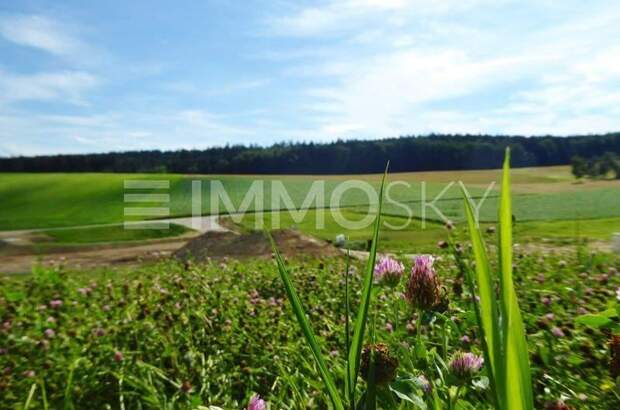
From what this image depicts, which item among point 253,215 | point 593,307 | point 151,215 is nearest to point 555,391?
point 593,307

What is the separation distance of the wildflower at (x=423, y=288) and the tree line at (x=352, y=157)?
72700 millimetres

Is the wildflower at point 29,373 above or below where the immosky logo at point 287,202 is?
above

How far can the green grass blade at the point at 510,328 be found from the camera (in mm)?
599

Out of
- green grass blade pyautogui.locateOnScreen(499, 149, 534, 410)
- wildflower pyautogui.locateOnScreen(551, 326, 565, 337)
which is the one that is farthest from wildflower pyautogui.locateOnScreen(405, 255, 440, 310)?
wildflower pyautogui.locateOnScreen(551, 326, 565, 337)

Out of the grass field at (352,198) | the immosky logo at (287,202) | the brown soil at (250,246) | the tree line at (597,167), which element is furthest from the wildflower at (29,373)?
the tree line at (597,167)

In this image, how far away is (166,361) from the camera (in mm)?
3539

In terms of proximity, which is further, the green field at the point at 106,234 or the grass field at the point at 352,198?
the green field at the point at 106,234

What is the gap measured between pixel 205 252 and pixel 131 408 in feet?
54.2

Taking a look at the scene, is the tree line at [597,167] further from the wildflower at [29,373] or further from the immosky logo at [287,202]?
the wildflower at [29,373]

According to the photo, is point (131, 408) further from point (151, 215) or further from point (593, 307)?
point (151, 215)

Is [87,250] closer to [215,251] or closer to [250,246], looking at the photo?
[215,251]

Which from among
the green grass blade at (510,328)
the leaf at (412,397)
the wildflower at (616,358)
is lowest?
the leaf at (412,397)

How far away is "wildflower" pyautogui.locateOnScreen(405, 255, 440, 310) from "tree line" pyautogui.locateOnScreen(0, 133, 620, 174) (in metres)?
72.7

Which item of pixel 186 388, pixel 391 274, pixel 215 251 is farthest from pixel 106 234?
pixel 391 274
